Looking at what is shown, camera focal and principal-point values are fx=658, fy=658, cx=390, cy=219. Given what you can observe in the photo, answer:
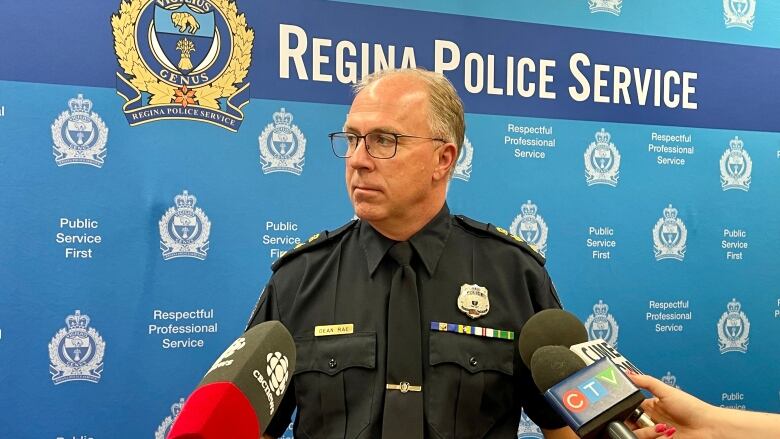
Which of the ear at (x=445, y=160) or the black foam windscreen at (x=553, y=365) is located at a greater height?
the ear at (x=445, y=160)

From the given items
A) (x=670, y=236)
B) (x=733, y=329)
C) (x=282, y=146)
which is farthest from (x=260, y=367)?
(x=733, y=329)

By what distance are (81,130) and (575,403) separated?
1733 millimetres

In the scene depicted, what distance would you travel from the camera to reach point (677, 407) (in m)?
1.17

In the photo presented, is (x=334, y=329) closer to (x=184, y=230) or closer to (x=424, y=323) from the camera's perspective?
(x=424, y=323)

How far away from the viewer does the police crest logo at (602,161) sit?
2615 mm

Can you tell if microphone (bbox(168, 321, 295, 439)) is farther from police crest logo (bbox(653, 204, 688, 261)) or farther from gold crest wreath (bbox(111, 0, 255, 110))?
police crest logo (bbox(653, 204, 688, 261))

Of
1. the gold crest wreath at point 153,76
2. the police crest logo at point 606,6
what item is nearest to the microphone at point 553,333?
the gold crest wreath at point 153,76

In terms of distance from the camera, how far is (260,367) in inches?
32.5

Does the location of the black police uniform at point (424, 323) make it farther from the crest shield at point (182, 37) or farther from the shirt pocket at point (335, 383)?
the crest shield at point (182, 37)

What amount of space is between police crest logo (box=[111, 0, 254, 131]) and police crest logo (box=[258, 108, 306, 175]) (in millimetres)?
111

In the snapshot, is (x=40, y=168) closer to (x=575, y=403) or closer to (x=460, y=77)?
(x=460, y=77)

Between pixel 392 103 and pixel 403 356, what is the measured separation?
0.55 metres

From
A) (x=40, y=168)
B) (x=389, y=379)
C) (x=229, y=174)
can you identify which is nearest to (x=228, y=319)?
(x=229, y=174)

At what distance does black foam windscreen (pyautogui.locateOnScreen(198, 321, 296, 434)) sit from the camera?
768 millimetres
